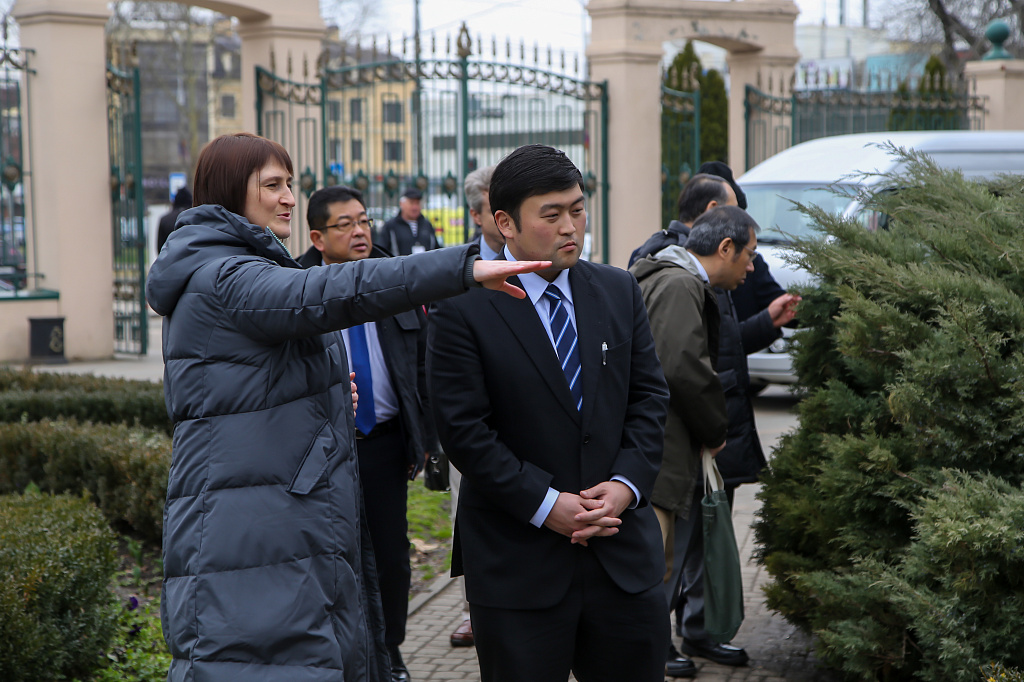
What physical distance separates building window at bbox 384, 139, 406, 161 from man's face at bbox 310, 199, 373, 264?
26.7 feet

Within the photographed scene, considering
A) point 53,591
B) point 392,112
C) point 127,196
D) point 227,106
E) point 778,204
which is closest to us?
point 53,591

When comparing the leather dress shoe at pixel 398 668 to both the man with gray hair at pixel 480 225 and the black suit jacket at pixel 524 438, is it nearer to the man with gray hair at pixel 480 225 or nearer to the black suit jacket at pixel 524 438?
the man with gray hair at pixel 480 225

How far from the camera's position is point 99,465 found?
234 inches

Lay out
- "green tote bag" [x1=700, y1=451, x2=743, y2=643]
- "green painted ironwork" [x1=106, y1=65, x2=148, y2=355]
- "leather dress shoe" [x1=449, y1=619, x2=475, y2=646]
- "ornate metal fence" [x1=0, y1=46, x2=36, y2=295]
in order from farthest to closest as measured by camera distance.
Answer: "green painted ironwork" [x1=106, y1=65, x2=148, y2=355] < "ornate metal fence" [x1=0, y1=46, x2=36, y2=295] < "leather dress shoe" [x1=449, y1=619, x2=475, y2=646] < "green tote bag" [x1=700, y1=451, x2=743, y2=643]

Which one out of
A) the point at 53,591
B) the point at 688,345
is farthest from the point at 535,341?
the point at 53,591

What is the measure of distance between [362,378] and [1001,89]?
16.0 metres

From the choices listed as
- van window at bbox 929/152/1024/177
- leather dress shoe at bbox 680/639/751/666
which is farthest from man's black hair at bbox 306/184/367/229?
van window at bbox 929/152/1024/177

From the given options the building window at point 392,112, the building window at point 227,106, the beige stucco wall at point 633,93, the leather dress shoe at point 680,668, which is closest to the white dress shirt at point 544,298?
the leather dress shoe at point 680,668

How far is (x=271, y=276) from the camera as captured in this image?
2.33 m

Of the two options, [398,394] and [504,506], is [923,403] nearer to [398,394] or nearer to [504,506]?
[504,506]

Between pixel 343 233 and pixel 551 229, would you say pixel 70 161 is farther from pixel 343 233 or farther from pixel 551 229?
pixel 551 229

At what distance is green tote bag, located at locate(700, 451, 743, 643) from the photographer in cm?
407

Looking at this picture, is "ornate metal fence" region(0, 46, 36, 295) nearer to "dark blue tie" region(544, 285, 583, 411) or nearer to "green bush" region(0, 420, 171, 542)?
"green bush" region(0, 420, 171, 542)

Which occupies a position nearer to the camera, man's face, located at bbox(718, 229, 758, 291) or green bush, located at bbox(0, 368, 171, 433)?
man's face, located at bbox(718, 229, 758, 291)
